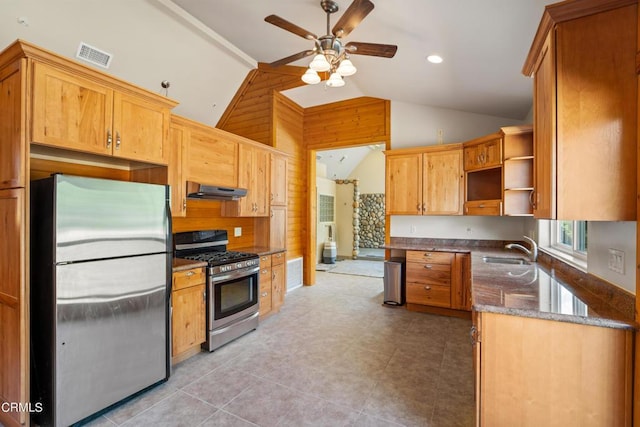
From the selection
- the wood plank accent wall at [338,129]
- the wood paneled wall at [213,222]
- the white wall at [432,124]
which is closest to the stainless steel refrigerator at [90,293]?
the wood paneled wall at [213,222]

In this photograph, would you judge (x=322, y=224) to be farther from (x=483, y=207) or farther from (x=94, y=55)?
(x=94, y=55)

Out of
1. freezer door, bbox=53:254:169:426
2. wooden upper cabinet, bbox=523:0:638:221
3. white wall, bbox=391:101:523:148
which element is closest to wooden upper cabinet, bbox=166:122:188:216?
freezer door, bbox=53:254:169:426

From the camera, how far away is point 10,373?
6.35 ft

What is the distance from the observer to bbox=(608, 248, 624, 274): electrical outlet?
154 cm

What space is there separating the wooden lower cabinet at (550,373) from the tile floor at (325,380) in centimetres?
64

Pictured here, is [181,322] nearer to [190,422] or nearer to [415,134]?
[190,422]

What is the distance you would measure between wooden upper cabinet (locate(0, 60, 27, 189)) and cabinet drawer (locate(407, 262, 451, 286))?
4.08 meters

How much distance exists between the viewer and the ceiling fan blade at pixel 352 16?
6.68 feet

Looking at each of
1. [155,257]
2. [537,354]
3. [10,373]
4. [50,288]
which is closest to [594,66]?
[537,354]

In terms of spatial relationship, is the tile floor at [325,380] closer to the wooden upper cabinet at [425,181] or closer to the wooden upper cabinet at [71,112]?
the wooden upper cabinet at [425,181]

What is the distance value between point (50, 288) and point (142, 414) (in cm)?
106

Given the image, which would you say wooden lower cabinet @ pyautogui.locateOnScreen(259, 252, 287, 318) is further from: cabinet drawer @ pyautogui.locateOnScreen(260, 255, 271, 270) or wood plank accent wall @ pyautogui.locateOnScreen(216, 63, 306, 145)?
wood plank accent wall @ pyautogui.locateOnScreen(216, 63, 306, 145)

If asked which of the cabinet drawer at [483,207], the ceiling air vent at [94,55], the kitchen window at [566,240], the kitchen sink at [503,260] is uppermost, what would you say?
the ceiling air vent at [94,55]

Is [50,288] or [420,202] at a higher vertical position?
[420,202]
